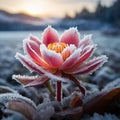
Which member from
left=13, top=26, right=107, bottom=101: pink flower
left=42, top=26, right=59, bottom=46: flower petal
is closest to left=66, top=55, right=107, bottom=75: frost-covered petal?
left=13, top=26, right=107, bottom=101: pink flower

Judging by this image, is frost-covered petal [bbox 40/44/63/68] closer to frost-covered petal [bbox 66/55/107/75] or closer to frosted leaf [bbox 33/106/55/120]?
frost-covered petal [bbox 66/55/107/75]

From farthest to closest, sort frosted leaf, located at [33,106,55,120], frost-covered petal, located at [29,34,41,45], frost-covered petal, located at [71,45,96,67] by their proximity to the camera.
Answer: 1. frost-covered petal, located at [29,34,41,45]
2. frost-covered petal, located at [71,45,96,67]
3. frosted leaf, located at [33,106,55,120]

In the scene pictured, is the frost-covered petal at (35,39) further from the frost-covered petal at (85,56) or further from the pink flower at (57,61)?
the frost-covered petal at (85,56)

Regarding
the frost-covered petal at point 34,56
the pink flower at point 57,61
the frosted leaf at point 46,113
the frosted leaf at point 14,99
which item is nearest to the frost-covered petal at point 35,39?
the pink flower at point 57,61

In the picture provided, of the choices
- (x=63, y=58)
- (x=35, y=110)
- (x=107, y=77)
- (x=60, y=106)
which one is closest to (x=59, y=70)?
(x=63, y=58)

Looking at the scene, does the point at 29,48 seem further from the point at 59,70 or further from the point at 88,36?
Result: the point at 88,36

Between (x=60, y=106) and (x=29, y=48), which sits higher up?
(x=29, y=48)

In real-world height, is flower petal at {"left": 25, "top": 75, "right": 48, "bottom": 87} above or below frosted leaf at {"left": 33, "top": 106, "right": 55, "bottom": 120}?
above
